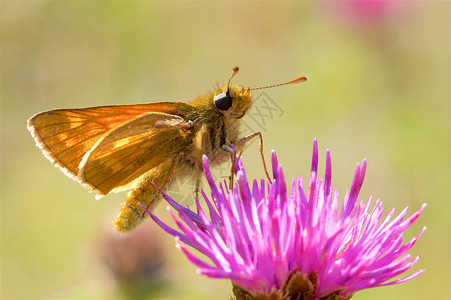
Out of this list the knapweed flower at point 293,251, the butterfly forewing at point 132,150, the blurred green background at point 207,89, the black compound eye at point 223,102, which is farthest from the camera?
the blurred green background at point 207,89

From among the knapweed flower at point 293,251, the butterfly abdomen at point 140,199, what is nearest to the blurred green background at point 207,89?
the butterfly abdomen at point 140,199

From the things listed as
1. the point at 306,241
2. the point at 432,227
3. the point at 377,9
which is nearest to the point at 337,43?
the point at 377,9

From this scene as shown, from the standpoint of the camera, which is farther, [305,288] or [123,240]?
[123,240]

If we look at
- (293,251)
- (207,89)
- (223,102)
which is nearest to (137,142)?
(223,102)

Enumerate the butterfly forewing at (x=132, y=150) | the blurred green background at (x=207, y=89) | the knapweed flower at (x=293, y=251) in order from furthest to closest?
the blurred green background at (x=207, y=89) → the butterfly forewing at (x=132, y=150) → the knapweed flower at (x=293, y=251)

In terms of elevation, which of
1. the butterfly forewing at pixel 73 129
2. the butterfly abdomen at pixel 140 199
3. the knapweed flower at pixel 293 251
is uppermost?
the butterfly forewing at pixel 73 129

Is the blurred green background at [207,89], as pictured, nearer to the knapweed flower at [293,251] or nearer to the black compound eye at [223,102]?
the black compound eye at [223,102]

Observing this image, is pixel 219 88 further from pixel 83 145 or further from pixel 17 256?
pixel 17 256

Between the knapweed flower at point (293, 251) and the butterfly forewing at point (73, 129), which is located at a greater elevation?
the butterfly forewing at point (73, 129)
